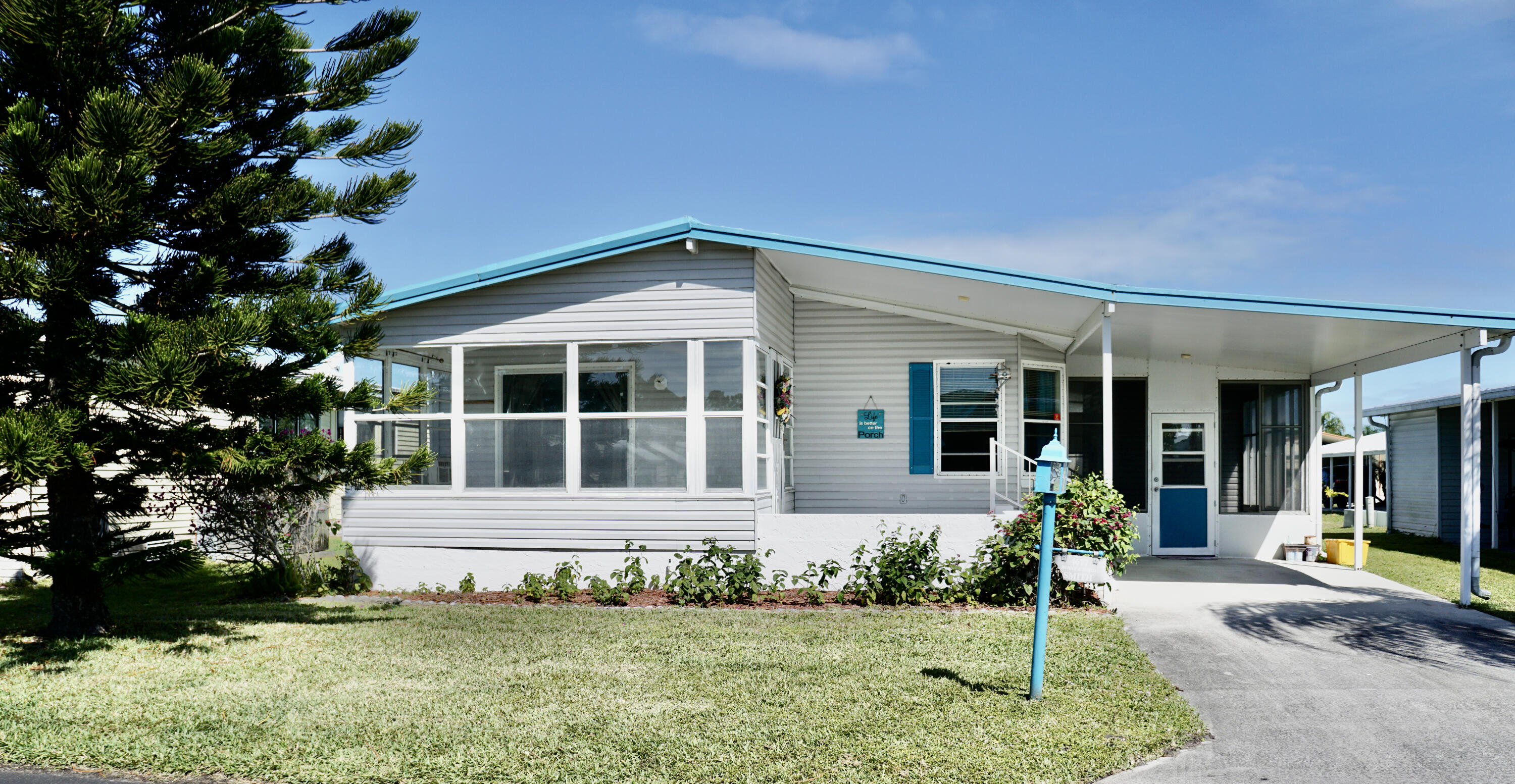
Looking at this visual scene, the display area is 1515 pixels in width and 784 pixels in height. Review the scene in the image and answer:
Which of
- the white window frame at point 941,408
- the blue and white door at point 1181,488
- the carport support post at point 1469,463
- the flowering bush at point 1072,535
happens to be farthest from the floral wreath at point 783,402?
the carport support post at point 1469,463

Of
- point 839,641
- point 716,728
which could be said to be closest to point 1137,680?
point 839,641

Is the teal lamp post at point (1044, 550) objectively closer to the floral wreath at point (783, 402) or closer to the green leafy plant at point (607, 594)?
the green leafy plant at point (607, 594)

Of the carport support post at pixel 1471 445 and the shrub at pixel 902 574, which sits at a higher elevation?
the carport support post at pixel 1471 445

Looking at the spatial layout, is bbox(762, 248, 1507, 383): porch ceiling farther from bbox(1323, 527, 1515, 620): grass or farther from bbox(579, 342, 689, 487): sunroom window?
bbox(1323, 527, 1515, 620): grass

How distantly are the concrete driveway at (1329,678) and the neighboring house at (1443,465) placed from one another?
782 cm

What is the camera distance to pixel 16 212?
646 centimetres

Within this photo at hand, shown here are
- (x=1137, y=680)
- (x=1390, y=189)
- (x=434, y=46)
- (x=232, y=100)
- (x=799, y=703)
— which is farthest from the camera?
(x=1390, y=189)

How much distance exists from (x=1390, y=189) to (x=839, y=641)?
72.1ft

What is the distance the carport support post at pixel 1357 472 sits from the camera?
11758 mm

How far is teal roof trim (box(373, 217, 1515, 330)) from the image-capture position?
8.27 metres

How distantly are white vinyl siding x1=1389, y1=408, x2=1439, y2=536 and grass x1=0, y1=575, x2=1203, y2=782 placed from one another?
553 inches

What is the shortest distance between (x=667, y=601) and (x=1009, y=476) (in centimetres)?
461

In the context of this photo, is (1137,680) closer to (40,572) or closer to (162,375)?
(162,375)

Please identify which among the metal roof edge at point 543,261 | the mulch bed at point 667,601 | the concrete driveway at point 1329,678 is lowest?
the mulch bed at point 667,601
